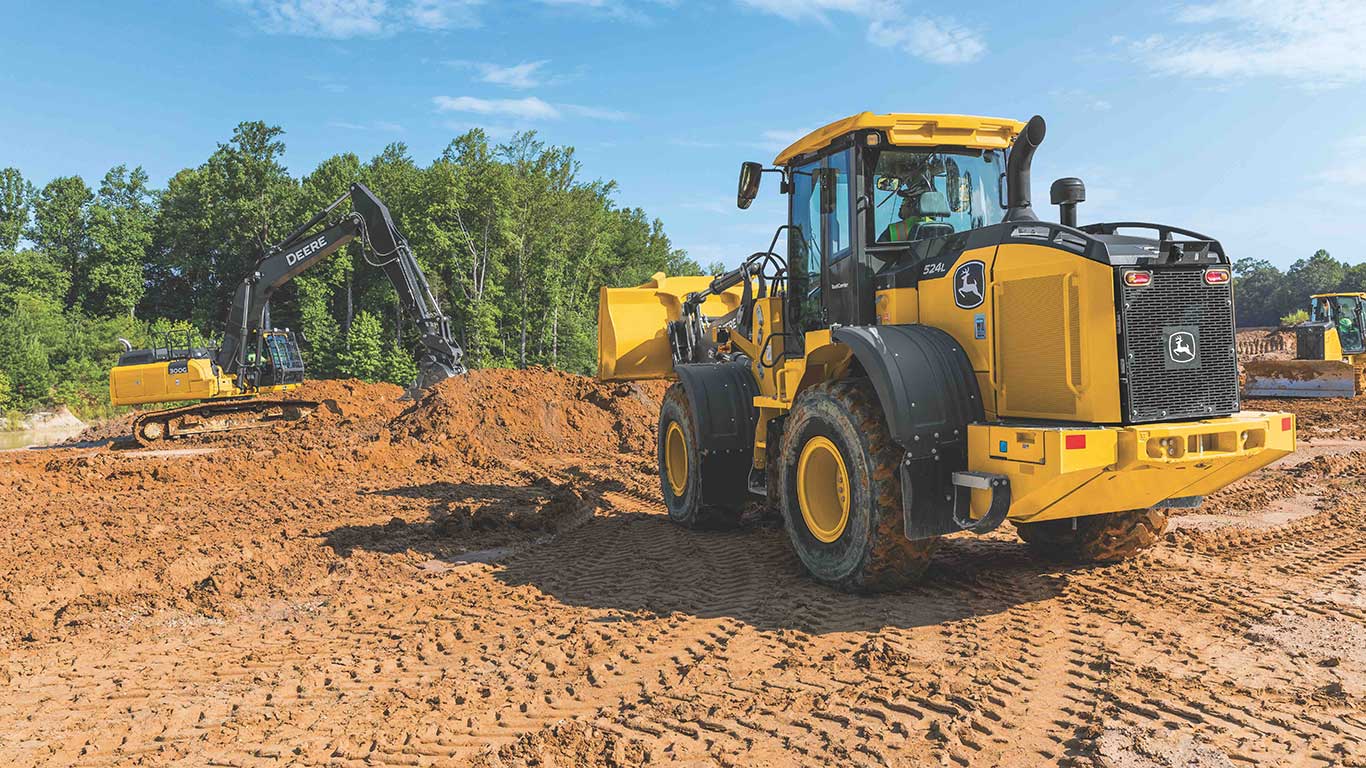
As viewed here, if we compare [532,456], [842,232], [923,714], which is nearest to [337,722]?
[923,714]

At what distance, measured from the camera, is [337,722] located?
4.20 metres

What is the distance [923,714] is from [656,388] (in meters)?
14.4

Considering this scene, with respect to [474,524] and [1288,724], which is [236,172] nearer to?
[474,524]

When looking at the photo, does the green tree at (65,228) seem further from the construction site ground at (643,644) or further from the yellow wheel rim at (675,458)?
the yellow wheel rim at (675,458)

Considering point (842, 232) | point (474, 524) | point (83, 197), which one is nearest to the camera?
point (842, 232)

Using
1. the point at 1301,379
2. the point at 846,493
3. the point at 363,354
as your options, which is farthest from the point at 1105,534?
the point at 363,354

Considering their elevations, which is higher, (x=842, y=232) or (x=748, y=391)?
(x=842, y=232)

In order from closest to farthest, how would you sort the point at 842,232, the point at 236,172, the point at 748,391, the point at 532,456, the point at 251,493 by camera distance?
the point at 842,232 < the point at 748,391 < the point at 251,493 < the point at 532,456 < the point at 236,172

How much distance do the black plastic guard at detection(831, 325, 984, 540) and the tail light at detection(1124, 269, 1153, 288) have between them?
3.35 feet

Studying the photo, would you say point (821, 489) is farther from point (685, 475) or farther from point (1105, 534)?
point (685, 475)

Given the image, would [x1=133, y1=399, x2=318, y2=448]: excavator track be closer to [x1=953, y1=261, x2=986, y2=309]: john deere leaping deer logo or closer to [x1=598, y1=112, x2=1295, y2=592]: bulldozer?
[x1=598, y1=112, x2=1295, y2=592]: bulldozer

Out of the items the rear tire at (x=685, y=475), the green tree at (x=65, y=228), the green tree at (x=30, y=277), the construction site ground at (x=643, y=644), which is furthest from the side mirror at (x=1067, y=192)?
the green tree at (x=65, y=228)

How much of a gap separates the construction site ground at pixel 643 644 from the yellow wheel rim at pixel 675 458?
0.52m

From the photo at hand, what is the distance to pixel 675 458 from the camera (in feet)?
29.2
